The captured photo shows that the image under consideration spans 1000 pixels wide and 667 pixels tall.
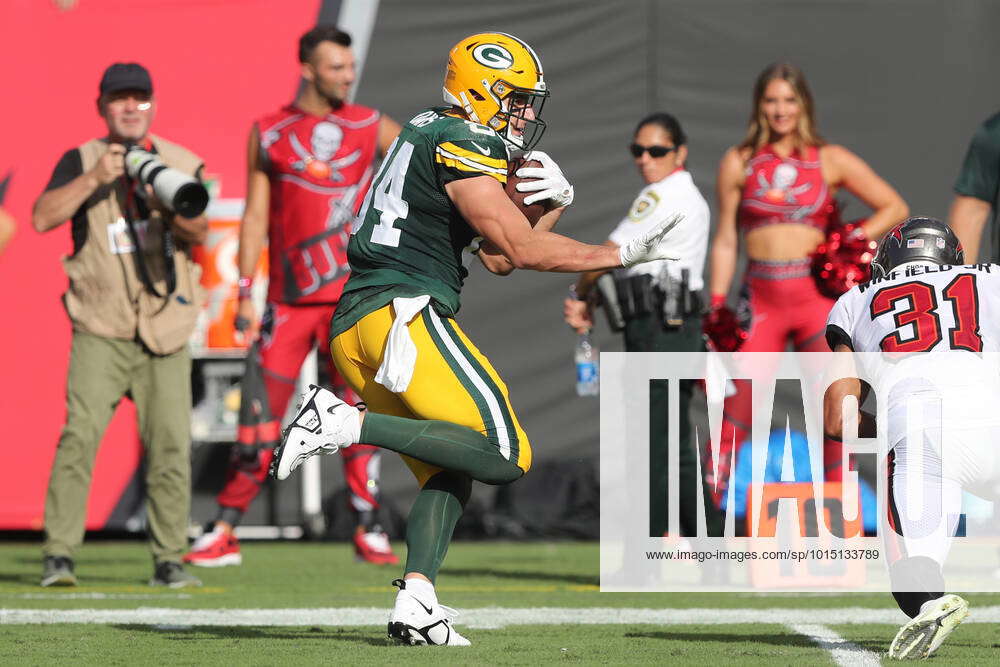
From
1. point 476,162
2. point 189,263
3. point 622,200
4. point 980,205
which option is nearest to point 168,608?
point 189,263

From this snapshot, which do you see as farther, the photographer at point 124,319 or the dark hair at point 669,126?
the dark hair at point 669,126

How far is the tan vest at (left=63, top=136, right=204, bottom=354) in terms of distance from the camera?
6961mm

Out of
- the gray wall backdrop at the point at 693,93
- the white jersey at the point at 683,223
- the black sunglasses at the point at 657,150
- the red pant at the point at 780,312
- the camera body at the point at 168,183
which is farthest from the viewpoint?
the gray wall backdrop at the point at 693,93

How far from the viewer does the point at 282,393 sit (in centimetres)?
823

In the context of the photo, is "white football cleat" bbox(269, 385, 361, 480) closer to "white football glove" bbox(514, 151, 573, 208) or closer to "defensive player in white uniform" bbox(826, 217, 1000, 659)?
"white football glove" bbox(514, 151, 573, 208)

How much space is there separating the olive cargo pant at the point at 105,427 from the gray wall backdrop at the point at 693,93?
2.93 m

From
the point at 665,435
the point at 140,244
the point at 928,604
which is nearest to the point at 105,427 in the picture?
the point at 140,244

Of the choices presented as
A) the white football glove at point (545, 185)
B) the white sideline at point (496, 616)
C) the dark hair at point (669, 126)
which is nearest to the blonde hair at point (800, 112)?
the dark hair at point (669, 126)

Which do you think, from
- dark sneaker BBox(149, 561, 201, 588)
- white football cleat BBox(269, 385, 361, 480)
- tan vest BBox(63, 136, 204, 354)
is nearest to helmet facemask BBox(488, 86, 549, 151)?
white football cleat BBox(269, 385, 361, 480)

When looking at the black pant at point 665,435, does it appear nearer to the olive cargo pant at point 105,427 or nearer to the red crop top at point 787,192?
the red crop top at point 787,192

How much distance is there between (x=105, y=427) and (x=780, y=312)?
334 cm

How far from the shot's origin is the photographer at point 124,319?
6883 millimetres

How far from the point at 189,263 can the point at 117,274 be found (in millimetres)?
349

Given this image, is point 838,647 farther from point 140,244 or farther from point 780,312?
point 140,244
